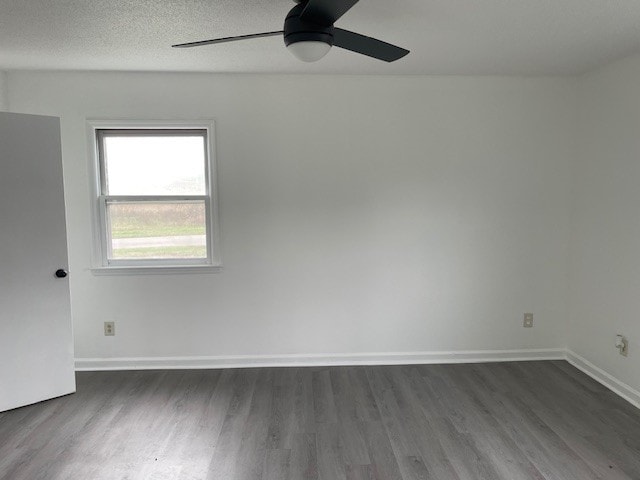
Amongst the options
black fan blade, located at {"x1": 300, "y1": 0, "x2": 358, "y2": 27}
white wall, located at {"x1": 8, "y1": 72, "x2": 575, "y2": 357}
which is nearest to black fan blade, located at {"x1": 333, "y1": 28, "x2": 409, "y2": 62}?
black fan blade, located at {"x1": 300, "y1": 0, "x2": 358, "y2": 27}

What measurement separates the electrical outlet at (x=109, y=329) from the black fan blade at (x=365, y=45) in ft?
9.32

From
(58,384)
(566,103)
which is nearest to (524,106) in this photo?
(566,103)

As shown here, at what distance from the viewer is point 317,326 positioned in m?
3.56

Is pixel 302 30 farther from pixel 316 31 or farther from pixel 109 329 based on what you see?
pixel 109 329

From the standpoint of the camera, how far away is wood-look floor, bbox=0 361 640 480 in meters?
2.25

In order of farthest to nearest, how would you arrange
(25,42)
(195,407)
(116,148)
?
(116,148)
(195,407)
(25,42)

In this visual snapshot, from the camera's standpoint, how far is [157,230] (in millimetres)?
3471

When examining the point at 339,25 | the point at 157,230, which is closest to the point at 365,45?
the point at 339,25

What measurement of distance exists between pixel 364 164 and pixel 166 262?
71.5 inches

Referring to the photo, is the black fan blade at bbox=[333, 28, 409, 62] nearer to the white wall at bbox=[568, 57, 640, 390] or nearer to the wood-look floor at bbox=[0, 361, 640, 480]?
the white wall at bbox=[568, 57, 640, 390]

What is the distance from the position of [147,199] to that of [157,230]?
0.26m

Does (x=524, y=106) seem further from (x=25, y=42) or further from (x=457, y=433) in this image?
(x=25, y=42)

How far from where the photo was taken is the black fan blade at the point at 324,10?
1505 millimetres

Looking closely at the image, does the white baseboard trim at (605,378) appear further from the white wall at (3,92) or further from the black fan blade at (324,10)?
the white wall at (3,92)
